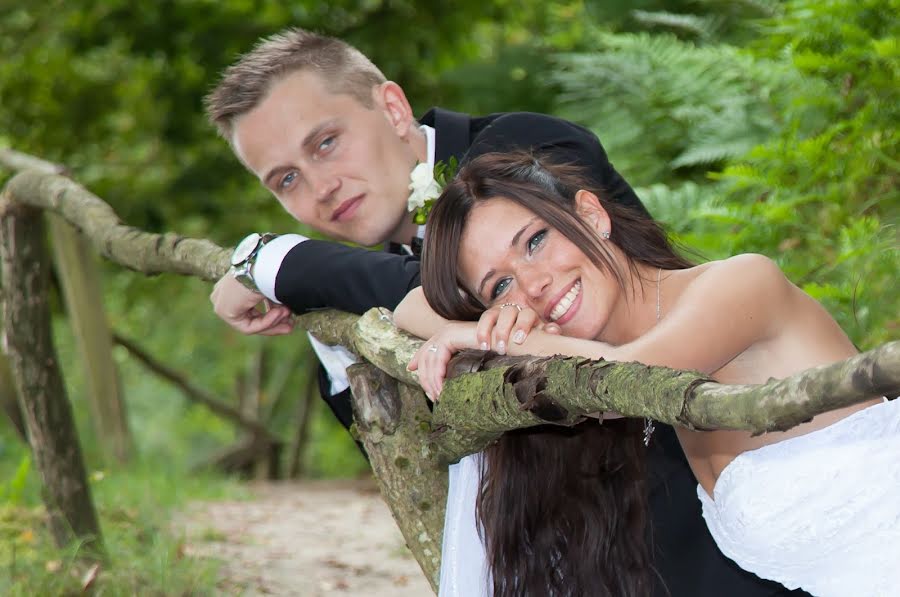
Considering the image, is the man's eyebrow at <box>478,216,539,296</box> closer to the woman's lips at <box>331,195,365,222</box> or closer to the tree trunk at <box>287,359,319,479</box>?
the woman's lips at <box>331,195,365,222</box>

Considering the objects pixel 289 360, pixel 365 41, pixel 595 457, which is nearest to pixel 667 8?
pixel 365 41

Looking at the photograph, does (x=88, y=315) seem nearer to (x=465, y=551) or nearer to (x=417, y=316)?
(x=417, y=316)

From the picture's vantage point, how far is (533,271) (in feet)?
7.52

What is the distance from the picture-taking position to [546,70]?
6.45m

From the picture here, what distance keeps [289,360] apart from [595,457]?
10.5 m

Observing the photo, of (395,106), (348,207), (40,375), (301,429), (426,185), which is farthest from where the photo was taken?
(301,429)

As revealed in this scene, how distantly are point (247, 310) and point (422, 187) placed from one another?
0.58m

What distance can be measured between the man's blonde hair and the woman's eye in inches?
41.2

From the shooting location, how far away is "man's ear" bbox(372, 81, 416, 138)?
3199 mm

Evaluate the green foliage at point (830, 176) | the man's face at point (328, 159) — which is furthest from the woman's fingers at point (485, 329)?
the green foliage at point (830, 176)

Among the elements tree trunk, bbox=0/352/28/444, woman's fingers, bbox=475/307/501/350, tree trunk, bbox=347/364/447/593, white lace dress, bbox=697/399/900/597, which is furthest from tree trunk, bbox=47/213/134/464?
white lace dress, bbox=697/399/900/597

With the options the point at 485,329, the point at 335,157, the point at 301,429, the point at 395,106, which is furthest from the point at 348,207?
the point at 301,429

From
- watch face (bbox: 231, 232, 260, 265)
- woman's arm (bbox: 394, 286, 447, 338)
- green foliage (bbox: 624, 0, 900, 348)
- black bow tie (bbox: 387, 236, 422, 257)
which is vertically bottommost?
green foliage (bbox: 624, 0, 900, 348)

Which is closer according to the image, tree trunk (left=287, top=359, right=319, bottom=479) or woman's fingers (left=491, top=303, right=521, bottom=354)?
woman's fingers (left=491, top=303, right=521, bottom=354)
